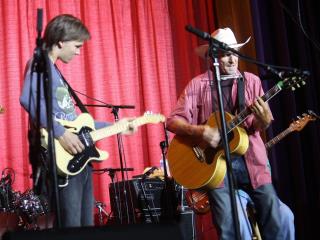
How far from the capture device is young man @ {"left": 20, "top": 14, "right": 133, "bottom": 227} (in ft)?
9.86

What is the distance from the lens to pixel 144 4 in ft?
22.1

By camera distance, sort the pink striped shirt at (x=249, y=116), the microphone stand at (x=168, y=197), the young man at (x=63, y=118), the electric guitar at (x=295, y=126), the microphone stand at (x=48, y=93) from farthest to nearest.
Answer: the electric guitar at (x=295, y=126) < the microphone stand at (x=168, y=197) < the pink striped shirt at (x=249, y=116) < the young man at (x=63, y=118) < the microphone stand at (x=48, y=93)

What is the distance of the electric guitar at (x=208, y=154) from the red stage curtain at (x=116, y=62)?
213 centimetres

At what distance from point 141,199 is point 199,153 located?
1831mm

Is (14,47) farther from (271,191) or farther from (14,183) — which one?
(271,191)

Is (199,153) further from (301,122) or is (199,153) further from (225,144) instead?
(301,122)

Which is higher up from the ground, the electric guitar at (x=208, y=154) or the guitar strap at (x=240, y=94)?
the guitar strap at (x=240, y=94)

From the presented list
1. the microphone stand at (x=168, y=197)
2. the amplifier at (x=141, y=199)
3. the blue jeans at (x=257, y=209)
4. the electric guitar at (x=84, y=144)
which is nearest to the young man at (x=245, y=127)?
the blue jeans at (x=257, y=209)

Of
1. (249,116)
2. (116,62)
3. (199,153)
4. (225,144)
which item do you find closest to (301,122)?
(249,116)

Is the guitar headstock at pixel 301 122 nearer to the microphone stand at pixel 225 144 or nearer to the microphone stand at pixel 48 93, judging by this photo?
the microphone stand at pixel 225 144

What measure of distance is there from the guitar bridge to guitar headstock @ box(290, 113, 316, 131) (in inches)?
77.6

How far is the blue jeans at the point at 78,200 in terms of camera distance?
3.02m

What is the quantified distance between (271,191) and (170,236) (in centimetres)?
160

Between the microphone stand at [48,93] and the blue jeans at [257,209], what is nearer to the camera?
the microphone stand at [48,93]
